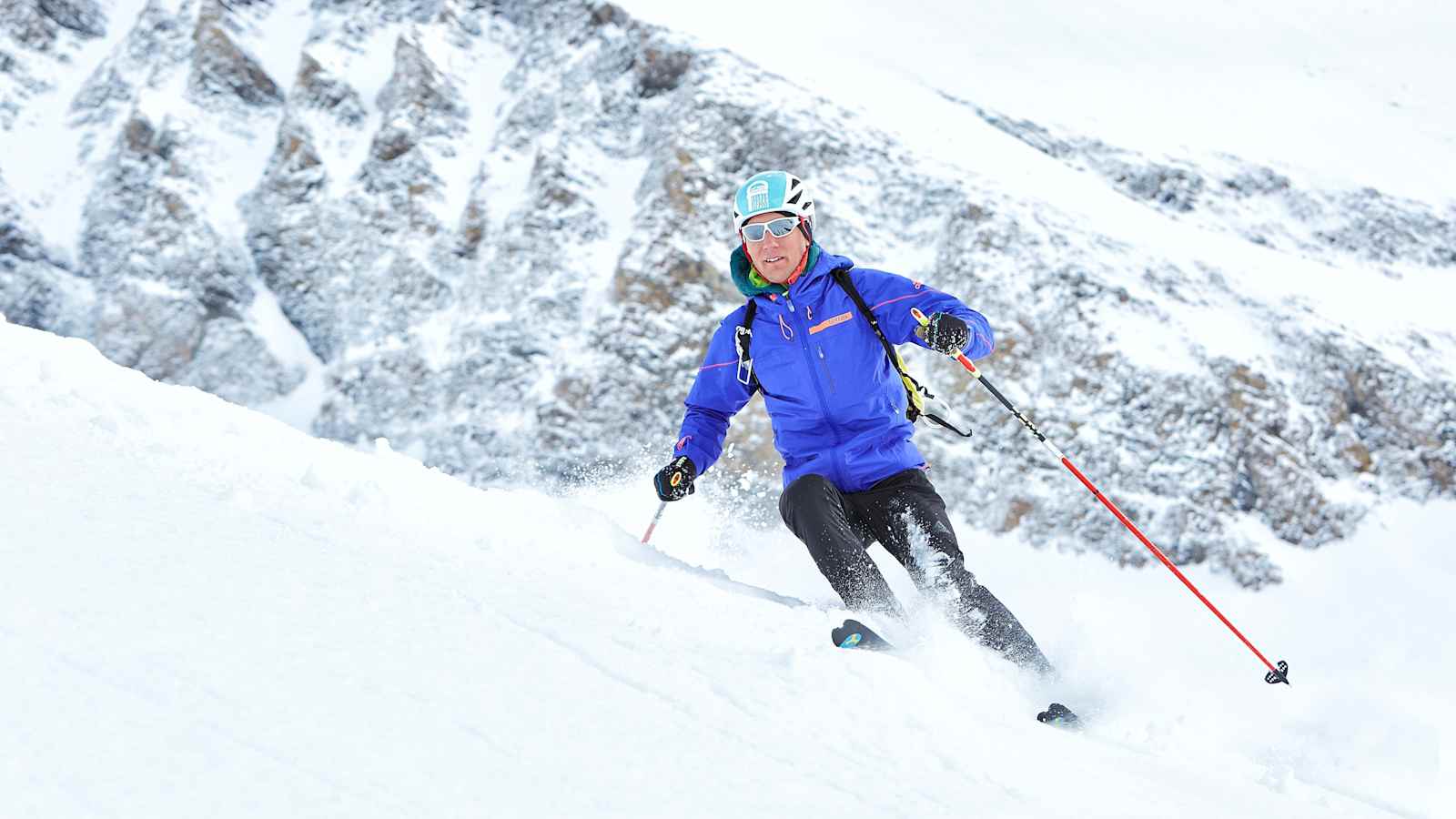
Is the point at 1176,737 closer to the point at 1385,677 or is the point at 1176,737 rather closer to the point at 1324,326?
the point at 1385,677

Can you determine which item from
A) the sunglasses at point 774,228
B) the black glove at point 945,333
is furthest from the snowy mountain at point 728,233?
the black glove at point 945,333

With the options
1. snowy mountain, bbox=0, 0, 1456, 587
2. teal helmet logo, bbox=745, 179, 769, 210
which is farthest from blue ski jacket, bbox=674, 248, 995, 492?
snowy mountain, bbox=0, 0, 1456, 587

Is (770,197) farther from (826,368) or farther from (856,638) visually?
(856,638)

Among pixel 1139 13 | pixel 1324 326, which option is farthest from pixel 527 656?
pixel 1139 13

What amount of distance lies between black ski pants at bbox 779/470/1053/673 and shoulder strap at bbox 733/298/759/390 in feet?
2.38

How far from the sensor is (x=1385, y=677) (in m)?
11.2

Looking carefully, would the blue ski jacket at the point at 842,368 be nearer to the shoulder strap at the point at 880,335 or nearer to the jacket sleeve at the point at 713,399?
the shoulder strap at the point at 880,335

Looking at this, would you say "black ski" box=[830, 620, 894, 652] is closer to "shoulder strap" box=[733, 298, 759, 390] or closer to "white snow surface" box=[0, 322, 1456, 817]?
"white snow surface" box=[0, 322, 1456, 817]

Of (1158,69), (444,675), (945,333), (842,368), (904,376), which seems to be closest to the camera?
(444,675)

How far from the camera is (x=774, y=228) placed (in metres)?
4.66

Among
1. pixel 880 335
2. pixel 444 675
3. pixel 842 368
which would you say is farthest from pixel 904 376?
pixel 444 675

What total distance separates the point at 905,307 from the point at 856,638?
6.56 feet

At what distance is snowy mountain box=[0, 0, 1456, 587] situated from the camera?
14.1 meters

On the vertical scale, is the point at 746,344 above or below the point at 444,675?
above
